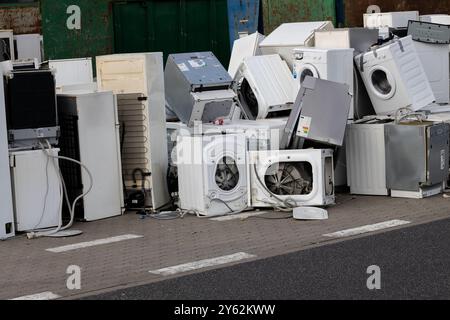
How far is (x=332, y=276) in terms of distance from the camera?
7137 mm

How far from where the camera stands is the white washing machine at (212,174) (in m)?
9.49

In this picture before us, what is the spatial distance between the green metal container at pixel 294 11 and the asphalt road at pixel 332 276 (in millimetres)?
8594

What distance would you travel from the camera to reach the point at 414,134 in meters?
10.1

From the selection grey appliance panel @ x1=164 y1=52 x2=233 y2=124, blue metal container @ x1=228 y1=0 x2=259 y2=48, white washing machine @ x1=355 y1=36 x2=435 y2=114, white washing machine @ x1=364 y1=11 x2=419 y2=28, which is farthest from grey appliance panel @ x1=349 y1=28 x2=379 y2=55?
blue metal container @ x1=228 y1=0 x2=259 y2=48

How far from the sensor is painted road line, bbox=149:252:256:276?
749cm

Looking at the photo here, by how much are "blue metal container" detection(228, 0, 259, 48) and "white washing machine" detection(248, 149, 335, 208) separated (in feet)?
20.5

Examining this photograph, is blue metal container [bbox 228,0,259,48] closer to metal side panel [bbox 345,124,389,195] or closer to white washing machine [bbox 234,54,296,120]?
white washing machine [bbox 234,54,296,120]

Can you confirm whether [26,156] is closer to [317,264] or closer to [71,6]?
[317,264]

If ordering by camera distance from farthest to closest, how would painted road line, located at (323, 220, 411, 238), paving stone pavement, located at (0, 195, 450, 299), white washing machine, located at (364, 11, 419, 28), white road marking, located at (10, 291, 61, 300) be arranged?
white washing machine, located at (364, 11, 419, 28)
painted road line, located at (323, 220, 411, 238)
paving stone pavement, located at (0, 195, 450, 299)
white road marking, located at (10, 291, 61, 300)

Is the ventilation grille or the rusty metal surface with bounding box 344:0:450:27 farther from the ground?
the rusty metal surface with bounding box 344:0:450:27

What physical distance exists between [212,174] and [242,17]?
692 centimetres

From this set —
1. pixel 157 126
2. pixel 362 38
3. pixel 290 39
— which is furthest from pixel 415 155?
pixel 157 126

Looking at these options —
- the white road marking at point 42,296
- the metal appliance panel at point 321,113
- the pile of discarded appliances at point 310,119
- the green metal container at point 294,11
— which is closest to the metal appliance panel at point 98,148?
the pile of discarded appliances at point 310,119

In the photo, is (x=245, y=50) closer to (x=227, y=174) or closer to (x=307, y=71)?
(x=307, y=71)
